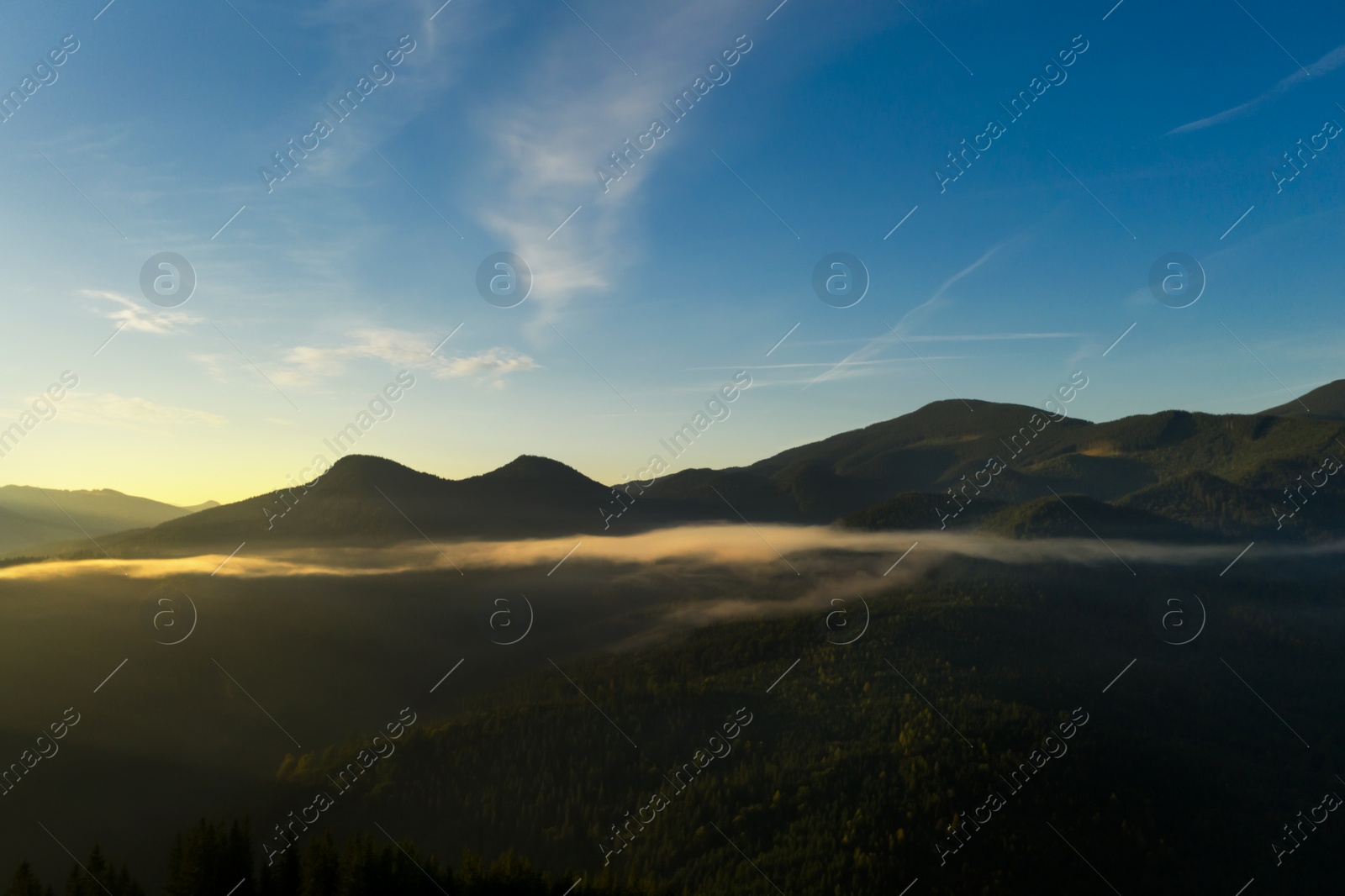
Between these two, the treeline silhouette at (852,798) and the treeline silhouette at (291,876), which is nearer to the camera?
the treeline silhouette at (291,876)

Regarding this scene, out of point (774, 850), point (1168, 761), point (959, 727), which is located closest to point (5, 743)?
point (774, 850)

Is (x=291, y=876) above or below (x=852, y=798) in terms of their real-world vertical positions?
above

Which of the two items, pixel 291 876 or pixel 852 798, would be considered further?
pixel 852 798

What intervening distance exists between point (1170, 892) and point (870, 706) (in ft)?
241

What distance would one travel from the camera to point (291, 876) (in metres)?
73.2

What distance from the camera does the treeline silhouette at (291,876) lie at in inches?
2459

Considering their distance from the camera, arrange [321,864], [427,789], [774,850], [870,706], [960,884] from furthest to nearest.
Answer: [870,706] → [427,789] → [774,850] → [960,884] → [321,864]

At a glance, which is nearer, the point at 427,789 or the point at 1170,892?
the point at 1170,892

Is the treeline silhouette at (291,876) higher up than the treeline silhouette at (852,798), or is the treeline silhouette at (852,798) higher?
the treeline silhouette at (291,876)

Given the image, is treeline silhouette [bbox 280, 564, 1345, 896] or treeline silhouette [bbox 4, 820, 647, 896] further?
treeline silhouette [bbox 280, 564, 1345, 896]

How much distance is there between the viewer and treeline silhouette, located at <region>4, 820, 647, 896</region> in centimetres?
6247

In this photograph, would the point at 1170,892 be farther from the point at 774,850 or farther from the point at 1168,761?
the point at 774,850

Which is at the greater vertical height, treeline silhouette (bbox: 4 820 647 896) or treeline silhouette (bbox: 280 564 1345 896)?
treeline silhouette (bbox: 4 820 647 896)

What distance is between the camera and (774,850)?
140m
